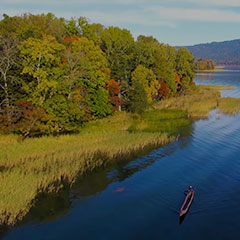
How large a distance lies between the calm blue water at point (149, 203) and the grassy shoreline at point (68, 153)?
58.7 inches

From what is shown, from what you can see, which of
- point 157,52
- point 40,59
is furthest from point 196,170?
point 157,52

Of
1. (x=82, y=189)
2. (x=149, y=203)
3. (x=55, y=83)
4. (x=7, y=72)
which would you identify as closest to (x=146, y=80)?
(x=55, y=83)

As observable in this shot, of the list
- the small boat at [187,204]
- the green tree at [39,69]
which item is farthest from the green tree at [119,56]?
the small boat at [187,204]

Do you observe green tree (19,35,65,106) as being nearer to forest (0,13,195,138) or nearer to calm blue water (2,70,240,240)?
forest (0,13,195,138)

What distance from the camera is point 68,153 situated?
35.0m

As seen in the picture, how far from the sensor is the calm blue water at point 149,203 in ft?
72.2

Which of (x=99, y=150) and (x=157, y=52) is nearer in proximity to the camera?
(x=99, y=150)

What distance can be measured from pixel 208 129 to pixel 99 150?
23.4m

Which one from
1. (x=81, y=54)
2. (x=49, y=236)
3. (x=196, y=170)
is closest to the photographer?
(x=49, y=236)

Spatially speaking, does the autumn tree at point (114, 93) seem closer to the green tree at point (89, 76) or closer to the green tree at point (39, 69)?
the green tree at point (89, 76)

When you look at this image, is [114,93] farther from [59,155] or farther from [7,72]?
[59,155]

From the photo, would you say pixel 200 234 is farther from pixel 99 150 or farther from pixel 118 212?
pixel 99 150

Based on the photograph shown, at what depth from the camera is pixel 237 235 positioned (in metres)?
21.8

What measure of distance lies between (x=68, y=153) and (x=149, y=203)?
12.4m
